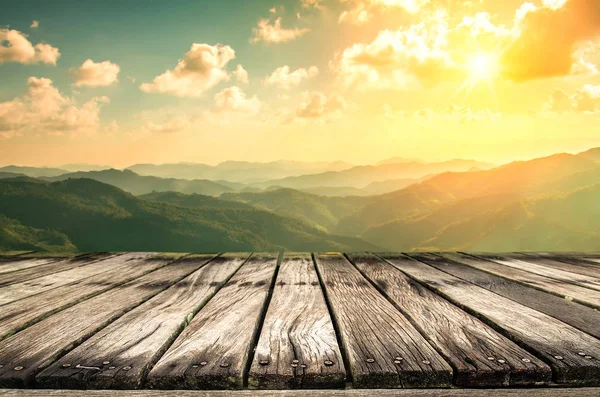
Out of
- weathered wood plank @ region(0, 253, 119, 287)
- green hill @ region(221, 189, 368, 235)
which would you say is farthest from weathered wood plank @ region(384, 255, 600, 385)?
green hill @ region(221, 189, 368, 235)

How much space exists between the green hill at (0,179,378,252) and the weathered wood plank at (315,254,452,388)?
57.0 metres

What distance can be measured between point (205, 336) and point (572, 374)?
1219 mm

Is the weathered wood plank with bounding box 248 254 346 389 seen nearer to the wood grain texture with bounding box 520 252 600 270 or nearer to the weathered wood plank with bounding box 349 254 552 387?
the weathered wood plank with bounding box 349 254 552 387

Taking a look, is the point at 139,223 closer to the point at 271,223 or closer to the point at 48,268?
the point at 271,223

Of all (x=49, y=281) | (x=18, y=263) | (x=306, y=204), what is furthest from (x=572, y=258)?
(x=306, y=204)

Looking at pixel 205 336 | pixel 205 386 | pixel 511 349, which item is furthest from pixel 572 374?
pixel 205 336

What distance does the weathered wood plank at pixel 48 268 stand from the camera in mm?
2576

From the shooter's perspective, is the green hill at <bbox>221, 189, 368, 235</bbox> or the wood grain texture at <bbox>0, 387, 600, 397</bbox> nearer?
the wood grain texture at <bbox>0, 387, 600, 397</bbox>

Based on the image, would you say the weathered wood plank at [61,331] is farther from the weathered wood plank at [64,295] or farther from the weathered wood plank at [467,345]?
the weathered wood plank at [467,345]

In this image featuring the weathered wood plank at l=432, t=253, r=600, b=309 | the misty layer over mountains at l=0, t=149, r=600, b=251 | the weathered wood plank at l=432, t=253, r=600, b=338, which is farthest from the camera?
the misty layer over mountains at l=0, t=149, r=600, b=251

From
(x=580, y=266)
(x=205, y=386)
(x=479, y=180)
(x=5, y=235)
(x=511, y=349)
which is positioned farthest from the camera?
(x=479, y=180)

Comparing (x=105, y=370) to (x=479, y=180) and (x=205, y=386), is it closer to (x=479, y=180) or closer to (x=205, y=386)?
(x=205, y=386)

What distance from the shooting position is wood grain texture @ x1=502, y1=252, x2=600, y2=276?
9.16 feet

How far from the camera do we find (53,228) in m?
60.3
